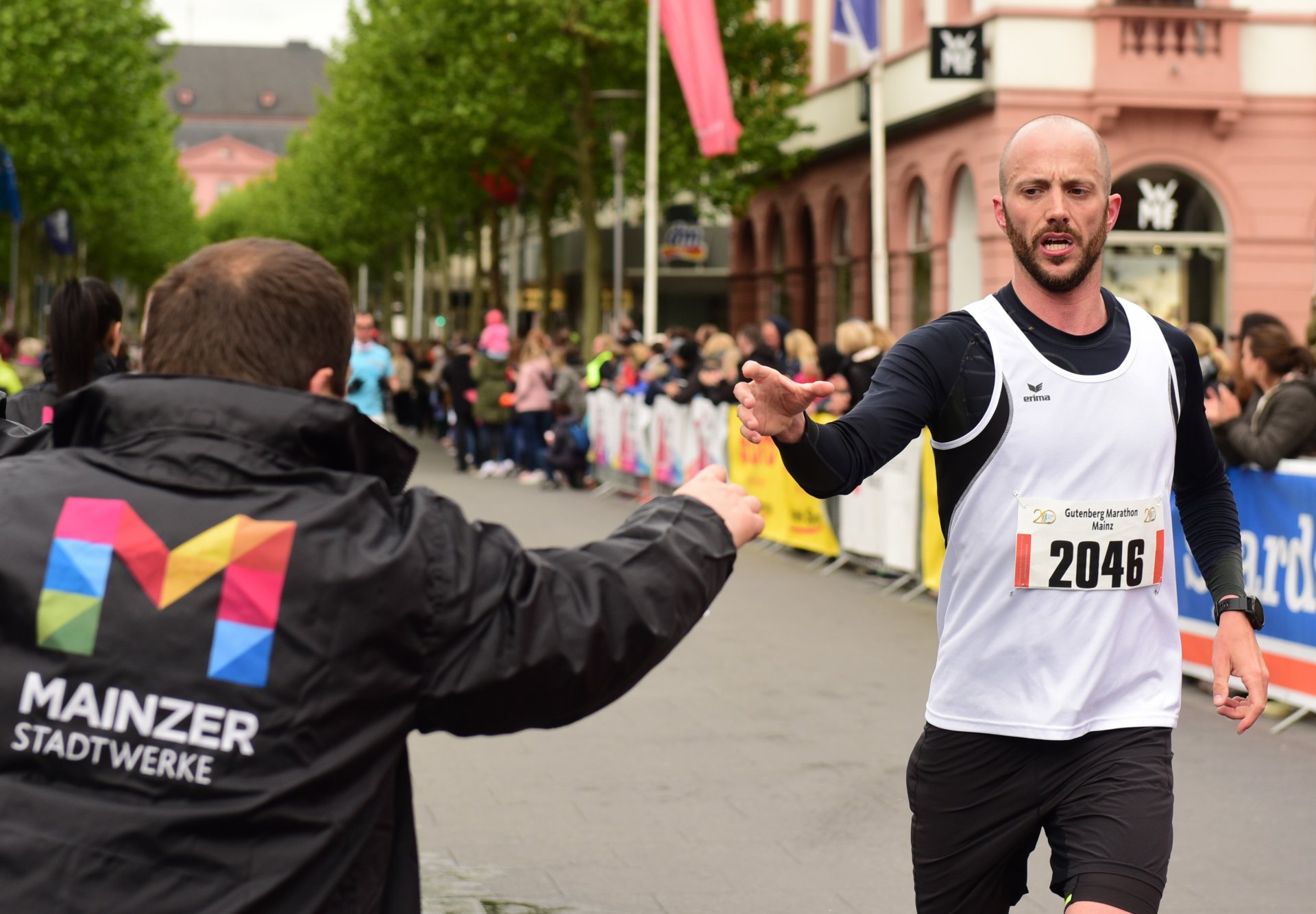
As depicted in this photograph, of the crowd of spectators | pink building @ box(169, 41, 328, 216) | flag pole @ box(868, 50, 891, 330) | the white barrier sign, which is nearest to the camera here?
the crowd of spectators

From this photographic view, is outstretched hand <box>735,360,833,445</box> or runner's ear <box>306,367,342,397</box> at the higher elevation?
runner's ear <box>306,367,342,397</box>

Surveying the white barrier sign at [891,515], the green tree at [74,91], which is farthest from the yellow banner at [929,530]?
the green tree at [74,91]

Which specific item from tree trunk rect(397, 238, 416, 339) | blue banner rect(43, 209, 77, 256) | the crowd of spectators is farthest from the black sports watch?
tree trunk rect(397, 238, 416, 339)

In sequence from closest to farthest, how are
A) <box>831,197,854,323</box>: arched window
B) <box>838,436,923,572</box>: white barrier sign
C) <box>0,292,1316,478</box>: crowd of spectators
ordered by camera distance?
<box>0,292,1316,478</box>: crowd of spectators < <box>838,436,923,572</box>: white barrier sign < <box>831,197,854,323</box>: arched window

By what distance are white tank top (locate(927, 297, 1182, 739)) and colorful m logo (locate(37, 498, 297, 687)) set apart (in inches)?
71.6

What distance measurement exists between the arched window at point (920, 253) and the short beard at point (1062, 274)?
2698 centimetres

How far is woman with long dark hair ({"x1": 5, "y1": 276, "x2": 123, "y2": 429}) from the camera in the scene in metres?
6.56

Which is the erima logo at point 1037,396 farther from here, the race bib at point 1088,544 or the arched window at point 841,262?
the arched window at point 841,262

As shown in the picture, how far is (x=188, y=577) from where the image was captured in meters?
2.26

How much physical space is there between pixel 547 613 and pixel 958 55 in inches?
1035

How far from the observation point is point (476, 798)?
7.32 m

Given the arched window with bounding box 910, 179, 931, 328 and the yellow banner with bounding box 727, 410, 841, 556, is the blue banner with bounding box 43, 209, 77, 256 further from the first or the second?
the yellow banner with bounding box 727, 410, 841, 556

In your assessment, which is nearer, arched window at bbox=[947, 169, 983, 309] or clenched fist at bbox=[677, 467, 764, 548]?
clenched fist at bbox=[677, 467, 764, 548]

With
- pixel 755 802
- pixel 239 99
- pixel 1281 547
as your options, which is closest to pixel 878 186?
pixel 1281 547
